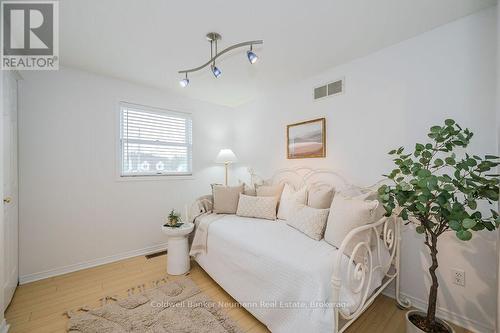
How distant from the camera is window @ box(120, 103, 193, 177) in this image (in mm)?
2980

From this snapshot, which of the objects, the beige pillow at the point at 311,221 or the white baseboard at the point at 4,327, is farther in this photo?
the beige pillow at the point at 311,221

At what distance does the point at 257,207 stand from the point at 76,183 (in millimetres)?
2230

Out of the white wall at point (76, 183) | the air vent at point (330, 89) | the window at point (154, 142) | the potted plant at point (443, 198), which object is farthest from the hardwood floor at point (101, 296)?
the air vent at point (330, 89)

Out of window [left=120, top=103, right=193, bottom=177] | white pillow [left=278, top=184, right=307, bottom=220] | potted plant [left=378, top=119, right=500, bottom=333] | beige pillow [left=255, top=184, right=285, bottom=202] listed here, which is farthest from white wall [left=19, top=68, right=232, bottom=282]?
potted plant [left=378, top=119, right=500, bottom=333]

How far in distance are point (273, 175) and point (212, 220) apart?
4.06 ft

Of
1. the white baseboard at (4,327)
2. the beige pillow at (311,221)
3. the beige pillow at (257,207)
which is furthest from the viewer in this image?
the beige pillow at (257,207)

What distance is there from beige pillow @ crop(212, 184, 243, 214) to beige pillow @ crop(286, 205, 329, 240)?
2.98 feet

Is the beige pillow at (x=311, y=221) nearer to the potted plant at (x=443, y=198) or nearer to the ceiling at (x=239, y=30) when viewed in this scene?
the potted plant at (x=443, y=198)

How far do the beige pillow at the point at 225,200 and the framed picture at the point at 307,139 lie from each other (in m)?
0.97

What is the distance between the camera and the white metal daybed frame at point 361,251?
1269 millimetres

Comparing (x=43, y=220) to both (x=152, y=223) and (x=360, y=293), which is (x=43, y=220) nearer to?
(x=152, y=223)
